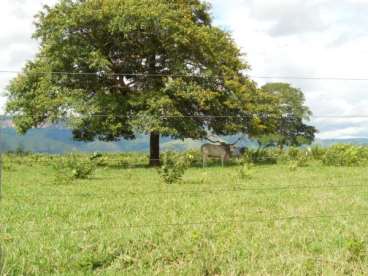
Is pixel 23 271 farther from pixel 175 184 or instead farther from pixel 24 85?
pixel 24 85

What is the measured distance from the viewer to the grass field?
7555 millimetres

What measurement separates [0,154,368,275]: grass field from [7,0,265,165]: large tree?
12.4 metres

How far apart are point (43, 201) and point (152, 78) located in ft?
58.2

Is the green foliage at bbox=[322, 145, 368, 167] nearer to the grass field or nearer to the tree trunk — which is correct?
the tree trunk

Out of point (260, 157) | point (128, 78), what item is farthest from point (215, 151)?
point (128, 78)

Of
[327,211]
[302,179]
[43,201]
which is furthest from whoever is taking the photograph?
[302,179]

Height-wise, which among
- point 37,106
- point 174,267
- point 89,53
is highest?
point 89,53

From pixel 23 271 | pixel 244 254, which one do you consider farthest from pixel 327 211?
pixel 23 271

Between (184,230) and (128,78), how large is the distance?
22.8 metres

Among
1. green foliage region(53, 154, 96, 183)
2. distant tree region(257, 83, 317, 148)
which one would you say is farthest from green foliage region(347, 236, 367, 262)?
distant tree region(257, 83, 317, 148)

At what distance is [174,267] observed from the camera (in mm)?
7539

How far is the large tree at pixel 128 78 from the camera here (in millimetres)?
29172

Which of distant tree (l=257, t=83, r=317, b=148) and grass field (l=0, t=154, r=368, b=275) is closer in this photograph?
grass field (l=0, t=154, r=368, b=275)

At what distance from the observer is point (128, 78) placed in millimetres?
31812
